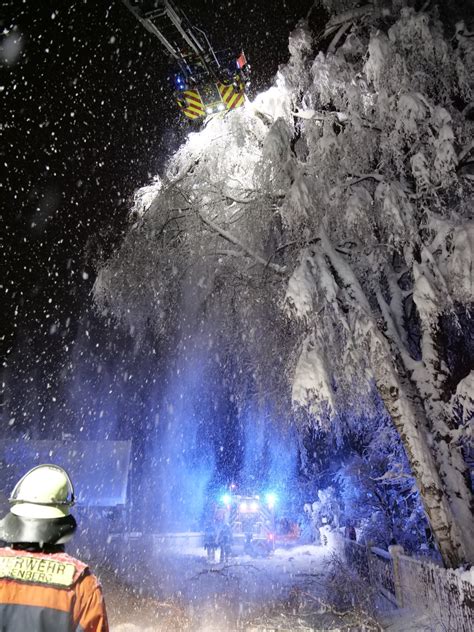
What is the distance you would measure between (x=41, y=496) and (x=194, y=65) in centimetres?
1140

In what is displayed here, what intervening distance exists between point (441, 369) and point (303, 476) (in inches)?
938

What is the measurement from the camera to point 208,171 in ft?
29.7

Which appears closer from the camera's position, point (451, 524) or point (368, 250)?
point (451, 524)

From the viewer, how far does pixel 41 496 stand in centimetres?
204

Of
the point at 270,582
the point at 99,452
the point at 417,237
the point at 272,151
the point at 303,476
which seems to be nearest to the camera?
the point at 417,237

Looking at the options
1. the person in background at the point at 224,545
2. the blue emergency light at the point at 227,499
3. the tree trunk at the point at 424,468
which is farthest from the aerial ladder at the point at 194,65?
the blue emergency light at the point at 227,499

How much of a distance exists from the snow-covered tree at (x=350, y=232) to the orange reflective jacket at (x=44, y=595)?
4.68 meters

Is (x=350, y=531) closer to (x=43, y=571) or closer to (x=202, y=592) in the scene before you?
(x=202, y=592)

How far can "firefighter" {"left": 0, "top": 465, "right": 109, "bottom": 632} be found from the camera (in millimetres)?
1817

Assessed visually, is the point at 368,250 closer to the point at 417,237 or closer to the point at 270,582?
the point at 417,237

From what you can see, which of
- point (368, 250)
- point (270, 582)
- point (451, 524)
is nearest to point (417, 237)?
point (368, 250)

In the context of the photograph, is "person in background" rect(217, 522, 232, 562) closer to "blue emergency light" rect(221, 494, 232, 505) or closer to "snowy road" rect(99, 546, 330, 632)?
"snowy road" rect(99, 546, 330, 632)

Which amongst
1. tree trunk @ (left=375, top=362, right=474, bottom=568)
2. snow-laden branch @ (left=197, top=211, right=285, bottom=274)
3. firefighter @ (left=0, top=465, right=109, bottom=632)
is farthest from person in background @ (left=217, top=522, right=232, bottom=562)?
firefighter @ (left=0, top=465, right=109, bottom=632)

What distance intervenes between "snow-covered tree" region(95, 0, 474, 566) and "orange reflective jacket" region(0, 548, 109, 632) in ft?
15.4
